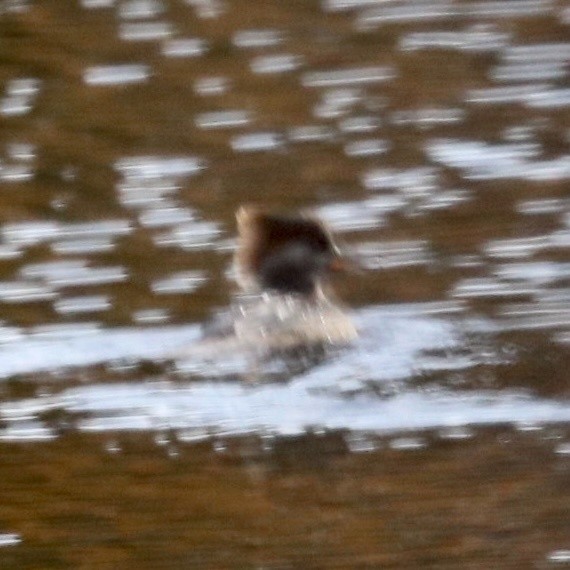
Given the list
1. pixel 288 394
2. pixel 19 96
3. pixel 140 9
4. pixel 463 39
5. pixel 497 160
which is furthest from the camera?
pixel 140 9

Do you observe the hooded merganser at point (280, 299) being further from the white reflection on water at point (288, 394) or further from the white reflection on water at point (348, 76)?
the white reflection on water at point (348, 76)

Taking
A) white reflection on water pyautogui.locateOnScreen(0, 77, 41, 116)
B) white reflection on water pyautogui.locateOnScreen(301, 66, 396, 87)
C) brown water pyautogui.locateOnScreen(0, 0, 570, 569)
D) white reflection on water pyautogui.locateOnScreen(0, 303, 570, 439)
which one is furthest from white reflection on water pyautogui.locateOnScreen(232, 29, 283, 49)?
white reflection on water pyautogui.locateOnScreen(0, 303, 570, 439)

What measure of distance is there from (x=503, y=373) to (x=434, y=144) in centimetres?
53

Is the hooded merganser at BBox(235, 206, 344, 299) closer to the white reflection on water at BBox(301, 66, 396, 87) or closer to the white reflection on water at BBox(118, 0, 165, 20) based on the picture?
the white reflection on water at BBox(301, 66, 396, 87)

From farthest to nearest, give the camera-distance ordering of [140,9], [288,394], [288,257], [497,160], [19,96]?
[140,9], [19,96], [497,160], [288,257], [288,394]

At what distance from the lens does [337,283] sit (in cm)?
159

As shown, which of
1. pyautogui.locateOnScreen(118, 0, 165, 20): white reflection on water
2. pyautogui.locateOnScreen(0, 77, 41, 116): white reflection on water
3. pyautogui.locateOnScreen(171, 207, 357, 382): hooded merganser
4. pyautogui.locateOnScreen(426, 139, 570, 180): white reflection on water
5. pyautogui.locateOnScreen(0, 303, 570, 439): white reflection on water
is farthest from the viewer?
pyautogui.locateOnScreen(118, 0, 165, 20): white reflection on water

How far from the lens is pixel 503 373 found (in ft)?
4.36

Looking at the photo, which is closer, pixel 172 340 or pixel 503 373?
pixel 503 373

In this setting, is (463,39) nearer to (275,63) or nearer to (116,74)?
(275,63)

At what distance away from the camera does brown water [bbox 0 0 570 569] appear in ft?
3.66

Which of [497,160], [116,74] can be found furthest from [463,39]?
[116,74]

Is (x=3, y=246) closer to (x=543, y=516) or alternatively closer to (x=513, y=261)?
(x=513, y=261)

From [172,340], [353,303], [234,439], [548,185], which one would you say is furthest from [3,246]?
[548,185]
